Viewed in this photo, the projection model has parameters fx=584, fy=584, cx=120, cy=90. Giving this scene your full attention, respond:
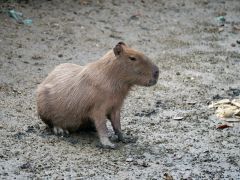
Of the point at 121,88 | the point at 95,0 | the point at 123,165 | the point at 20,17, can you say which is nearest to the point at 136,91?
the point at 121,88

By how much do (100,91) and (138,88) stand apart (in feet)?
5.66

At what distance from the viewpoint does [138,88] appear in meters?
6.70

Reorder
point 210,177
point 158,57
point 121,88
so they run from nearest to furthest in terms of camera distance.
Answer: point 210,177 < point 121,88 < point 158,57

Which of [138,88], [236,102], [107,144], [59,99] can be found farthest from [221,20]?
[107,144]

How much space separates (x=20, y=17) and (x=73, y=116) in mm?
3965

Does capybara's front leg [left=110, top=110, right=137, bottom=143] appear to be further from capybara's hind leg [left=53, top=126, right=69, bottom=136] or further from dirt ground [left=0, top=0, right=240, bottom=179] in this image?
capybara's hind leg [left=53, top=126, right=69, bottom=136]

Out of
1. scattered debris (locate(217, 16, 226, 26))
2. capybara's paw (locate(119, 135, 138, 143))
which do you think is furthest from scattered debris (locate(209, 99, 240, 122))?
scattered debris (locate(217, 16, 226, 26))

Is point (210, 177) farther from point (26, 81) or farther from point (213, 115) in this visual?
point (26, 81)

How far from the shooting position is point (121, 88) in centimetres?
505

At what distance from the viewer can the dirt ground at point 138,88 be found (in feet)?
15.4

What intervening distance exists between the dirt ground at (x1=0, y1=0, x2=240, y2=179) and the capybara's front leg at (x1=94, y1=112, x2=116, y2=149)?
0.09 metres

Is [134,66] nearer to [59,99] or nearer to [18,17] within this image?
[59,99]

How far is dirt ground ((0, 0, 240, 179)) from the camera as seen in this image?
470cm

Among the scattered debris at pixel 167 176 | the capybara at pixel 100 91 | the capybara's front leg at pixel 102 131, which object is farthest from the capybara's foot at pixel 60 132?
the scattered debris at pixel 167 176
